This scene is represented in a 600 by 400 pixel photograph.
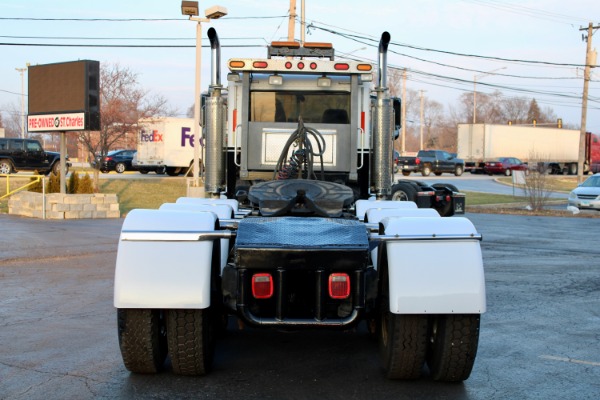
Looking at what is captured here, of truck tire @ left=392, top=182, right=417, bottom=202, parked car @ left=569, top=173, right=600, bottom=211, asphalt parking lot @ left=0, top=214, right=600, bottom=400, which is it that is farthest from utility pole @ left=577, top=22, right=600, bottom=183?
asphalt parking lot @ left=0, top=214, right=600, bottom=400

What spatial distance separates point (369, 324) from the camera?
706 cm

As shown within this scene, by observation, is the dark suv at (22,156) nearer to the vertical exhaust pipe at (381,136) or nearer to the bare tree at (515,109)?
the vertical exhaust pipe at (381,136)

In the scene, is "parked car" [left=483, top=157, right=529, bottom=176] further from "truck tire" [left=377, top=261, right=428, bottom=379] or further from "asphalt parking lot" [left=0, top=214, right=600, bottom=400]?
"truck tire" [left=377, top=261, right=428, bottom=379]

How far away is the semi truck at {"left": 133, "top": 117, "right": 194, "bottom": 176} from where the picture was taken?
139 feet

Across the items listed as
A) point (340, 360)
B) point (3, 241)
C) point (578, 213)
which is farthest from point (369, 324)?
point (578, 213)

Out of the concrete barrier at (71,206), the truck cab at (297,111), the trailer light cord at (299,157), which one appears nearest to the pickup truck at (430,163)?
the concrete barrier at (71,206)

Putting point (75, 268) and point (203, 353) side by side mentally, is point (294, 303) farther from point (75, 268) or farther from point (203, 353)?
point (75, 268)

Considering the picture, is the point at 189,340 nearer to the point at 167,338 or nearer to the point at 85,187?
the point at 167,338

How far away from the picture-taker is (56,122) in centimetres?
2130

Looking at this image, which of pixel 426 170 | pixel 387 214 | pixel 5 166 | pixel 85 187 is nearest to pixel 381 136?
pixel 387 214

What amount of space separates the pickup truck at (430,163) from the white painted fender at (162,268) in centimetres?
4602

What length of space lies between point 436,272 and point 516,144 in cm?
5783

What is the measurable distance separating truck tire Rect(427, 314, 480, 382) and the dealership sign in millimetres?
16877

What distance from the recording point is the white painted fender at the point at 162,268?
5.29 metres
